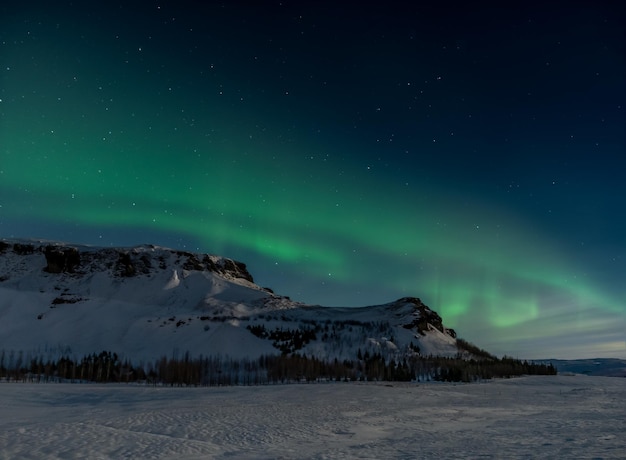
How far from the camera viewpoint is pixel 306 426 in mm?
18141

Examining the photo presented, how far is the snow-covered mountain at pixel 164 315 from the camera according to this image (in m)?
66.4

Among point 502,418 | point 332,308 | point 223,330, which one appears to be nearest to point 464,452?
point 502,418

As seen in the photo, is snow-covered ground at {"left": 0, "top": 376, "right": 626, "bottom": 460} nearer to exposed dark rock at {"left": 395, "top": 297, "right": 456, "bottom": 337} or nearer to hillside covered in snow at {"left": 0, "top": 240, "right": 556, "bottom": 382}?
hillside covered in snow at {"left": 0, "top": 240, "right": 556, "bottom": 382}

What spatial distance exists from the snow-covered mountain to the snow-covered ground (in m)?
35.3

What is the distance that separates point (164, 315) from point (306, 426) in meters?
67.9

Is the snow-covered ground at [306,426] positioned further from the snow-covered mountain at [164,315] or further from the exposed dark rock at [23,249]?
the exposed dark rock at [23,249]

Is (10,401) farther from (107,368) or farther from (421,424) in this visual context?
(107,368)

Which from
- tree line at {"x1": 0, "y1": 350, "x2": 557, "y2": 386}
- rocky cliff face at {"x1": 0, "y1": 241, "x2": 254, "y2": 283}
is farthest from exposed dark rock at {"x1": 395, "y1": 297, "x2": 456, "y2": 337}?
rocky cliff face at {"x1": 0, "y1": 241, "x2": 254, "y2": 283}

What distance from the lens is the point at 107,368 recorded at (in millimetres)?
49062

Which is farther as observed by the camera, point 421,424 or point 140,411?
point 140,411

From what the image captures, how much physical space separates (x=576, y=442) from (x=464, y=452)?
3791 millimetres

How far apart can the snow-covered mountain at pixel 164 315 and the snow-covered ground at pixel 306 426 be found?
35.3 m

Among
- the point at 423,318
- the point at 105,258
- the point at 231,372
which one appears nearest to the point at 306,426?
the point at 231,372

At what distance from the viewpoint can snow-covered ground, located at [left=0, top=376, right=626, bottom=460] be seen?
13078 mm
